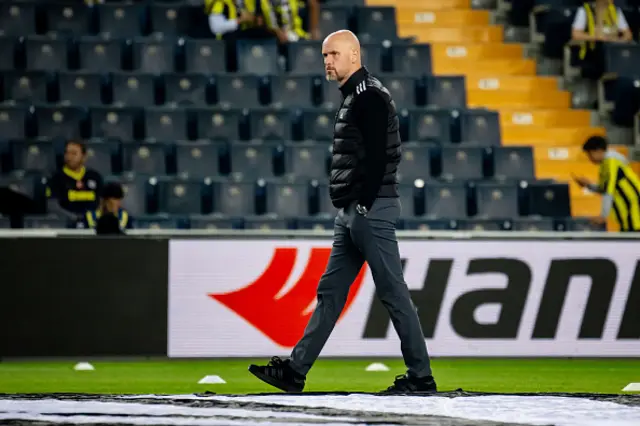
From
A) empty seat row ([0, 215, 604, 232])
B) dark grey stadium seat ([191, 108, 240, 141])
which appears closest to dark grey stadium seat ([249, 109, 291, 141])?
dark grey stadium seat ([191, 108, 240, 141])

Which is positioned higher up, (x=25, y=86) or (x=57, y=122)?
(x=25, y=86)

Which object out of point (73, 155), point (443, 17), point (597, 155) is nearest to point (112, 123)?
point (73, 155)

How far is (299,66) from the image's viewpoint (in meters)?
12.9

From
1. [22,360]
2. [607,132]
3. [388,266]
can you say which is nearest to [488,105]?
[607,132]

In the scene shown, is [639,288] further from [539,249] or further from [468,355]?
[468,355]

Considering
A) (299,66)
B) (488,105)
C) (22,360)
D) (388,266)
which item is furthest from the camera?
(488,105)

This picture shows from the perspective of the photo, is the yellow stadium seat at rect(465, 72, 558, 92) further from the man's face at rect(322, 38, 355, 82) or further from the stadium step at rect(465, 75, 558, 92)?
the man's face at rect(322, 38, 355, 82)

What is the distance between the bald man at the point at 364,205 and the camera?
18.7 ft

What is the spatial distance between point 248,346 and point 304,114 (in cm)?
398

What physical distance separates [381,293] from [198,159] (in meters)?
5.92

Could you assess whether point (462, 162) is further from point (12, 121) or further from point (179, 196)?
point (12, 121)

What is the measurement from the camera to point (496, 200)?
37.8ft

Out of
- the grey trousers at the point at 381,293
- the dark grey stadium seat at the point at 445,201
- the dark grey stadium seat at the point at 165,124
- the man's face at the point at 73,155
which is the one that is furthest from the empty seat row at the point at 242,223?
the grey trousers at the point at 381,293

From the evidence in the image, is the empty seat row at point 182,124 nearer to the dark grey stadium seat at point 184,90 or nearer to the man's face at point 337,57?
the dark grey stadium seat at point 184,90
